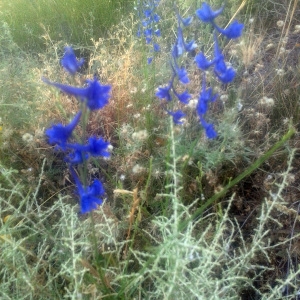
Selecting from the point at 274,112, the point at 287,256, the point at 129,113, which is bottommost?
the point at 287,256

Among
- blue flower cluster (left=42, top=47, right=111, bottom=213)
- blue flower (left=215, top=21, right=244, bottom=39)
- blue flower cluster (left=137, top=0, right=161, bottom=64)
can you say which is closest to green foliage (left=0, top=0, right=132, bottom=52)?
blue flower cluster (left=137, top=0, right=161, bottom=64)

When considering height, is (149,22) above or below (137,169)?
above

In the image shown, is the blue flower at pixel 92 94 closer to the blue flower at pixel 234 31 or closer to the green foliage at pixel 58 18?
the blue flower at pixel 234 31

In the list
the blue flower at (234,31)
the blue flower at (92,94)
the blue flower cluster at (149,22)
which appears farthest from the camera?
the blue flower cluster at (149,22)

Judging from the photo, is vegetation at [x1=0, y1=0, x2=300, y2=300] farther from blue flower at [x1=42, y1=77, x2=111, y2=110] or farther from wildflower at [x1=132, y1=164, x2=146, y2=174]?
blue flower at [x1=42, y1=77, x2=111, y2=110]

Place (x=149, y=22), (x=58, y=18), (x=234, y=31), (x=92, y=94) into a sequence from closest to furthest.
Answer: (x=92, y=94), (x=234, y=31), (x=149, y=22), (x=58, y=18)

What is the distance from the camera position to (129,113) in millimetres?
1953

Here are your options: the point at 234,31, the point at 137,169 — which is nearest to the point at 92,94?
the point at 234,31

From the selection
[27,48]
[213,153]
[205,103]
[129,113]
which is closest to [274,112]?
[213,153]

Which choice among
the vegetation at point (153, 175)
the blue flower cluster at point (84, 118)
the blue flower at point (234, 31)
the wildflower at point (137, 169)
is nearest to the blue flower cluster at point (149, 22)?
the vegetation at point (153, 175)

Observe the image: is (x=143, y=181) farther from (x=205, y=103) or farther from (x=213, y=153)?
(x=205, y=103)

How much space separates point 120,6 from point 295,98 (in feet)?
5.50

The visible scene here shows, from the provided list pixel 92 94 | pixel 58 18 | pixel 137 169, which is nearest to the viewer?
pixel 92 94

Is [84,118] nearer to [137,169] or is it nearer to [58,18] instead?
[137,169]
